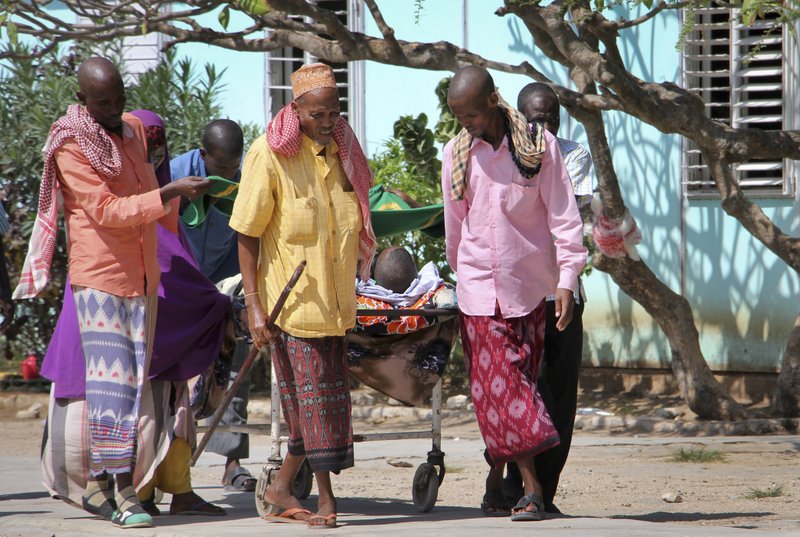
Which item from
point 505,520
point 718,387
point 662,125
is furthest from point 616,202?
point 505,520

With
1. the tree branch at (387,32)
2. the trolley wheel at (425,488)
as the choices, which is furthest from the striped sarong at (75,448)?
the tree branch at (387,32)

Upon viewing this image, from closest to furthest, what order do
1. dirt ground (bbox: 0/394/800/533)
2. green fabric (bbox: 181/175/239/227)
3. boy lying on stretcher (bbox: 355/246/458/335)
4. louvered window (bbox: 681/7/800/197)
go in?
green fabric (bbox: 181/175/239/227) < boy lying on stretcher (bbox: 355/246/458/335) < dirt ground (bbox: 0/394/800/533) < louvered window (bbox: 681/7/800/197)

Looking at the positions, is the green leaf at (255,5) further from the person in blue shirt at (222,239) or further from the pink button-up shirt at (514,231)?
the pink button-up shirt at (514,231)

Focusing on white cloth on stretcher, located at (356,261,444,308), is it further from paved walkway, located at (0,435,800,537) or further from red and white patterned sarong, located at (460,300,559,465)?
paved walkway, located at (0,435,800,537)

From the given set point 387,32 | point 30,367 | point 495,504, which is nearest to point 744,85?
point 387,32

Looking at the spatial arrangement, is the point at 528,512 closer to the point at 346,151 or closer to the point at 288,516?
the point at 288,516

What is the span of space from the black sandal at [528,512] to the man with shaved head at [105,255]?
1560 mm

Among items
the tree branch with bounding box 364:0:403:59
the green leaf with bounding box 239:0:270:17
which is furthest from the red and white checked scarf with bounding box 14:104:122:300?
the tree branch with bounding box 364:0:403:59

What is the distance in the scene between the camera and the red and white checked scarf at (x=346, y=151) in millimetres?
5195

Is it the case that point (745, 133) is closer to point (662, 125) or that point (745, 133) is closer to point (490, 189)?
point (662, 125)

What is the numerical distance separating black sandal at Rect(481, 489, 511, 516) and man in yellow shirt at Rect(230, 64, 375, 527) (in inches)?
27.9

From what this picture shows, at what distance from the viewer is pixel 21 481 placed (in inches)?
295

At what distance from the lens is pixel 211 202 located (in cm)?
604

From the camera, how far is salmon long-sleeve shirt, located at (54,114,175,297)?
17.4ft
